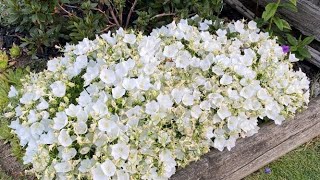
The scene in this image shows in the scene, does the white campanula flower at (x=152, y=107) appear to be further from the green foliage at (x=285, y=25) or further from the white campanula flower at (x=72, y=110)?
the green foliage at (x=285, y=25)

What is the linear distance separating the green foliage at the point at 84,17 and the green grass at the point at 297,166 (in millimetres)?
1186

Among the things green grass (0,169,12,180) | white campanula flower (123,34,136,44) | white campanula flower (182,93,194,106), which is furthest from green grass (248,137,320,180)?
green grass (0,169,12,180)

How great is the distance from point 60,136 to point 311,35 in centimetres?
223

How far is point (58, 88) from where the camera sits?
3.11m

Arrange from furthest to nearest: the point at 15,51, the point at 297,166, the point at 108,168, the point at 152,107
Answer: the point at 15,51 → the point at 297,166 → the point at 152,107 → the point at 108,168

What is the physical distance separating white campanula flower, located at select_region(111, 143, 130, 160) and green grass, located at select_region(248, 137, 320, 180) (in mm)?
1153

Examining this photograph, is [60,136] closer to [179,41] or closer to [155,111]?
[155,111]

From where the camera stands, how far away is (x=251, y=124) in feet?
10.9

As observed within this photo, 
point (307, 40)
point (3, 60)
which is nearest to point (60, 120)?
point (3, 60)

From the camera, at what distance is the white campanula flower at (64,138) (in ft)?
9.41

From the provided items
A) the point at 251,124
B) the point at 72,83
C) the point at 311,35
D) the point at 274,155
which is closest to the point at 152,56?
the point at 72,83

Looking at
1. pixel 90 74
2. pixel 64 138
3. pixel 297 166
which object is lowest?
pixel 297 166

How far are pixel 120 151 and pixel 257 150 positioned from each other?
104cm

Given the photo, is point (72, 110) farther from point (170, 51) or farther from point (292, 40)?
point (292, 40)
